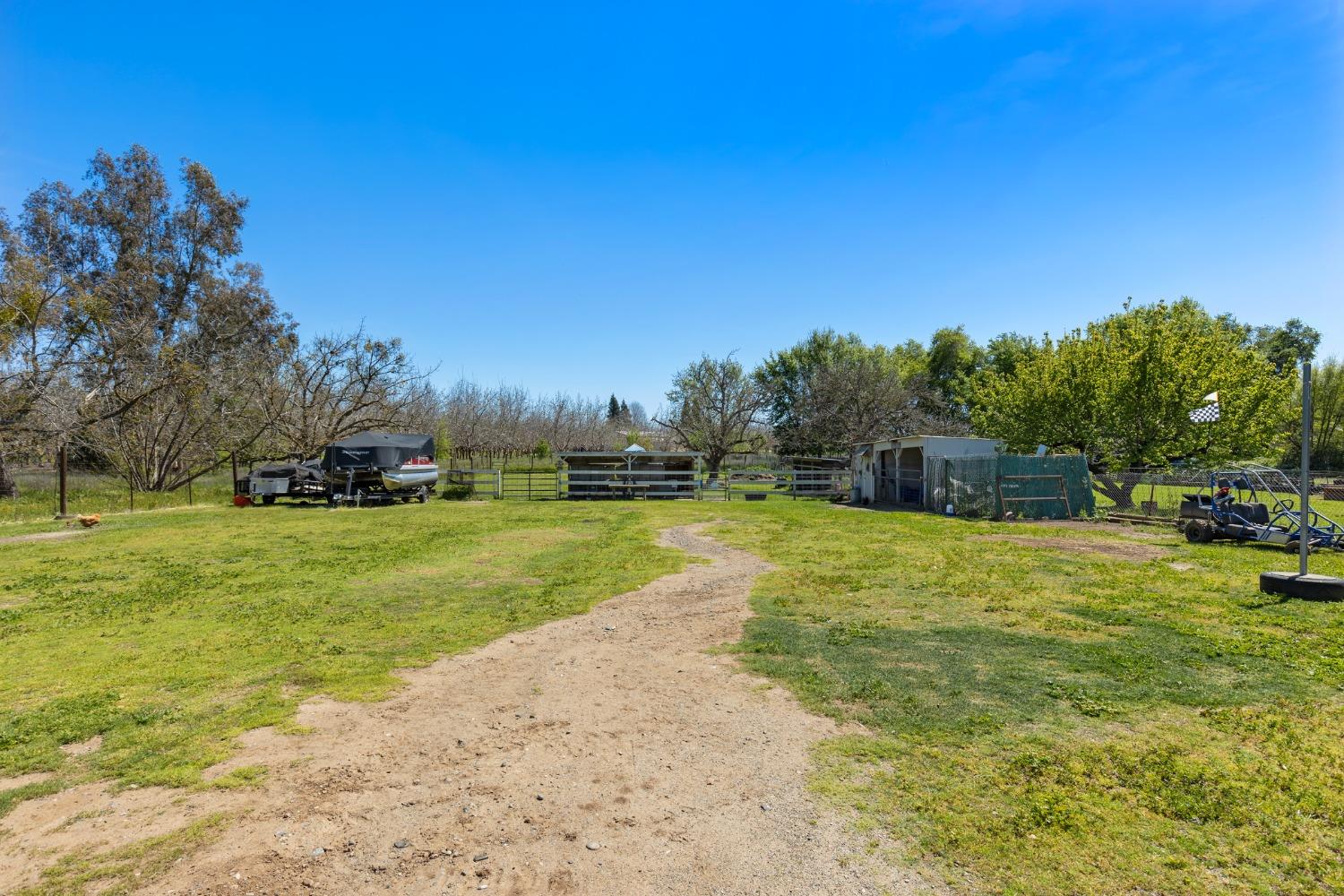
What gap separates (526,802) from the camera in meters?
3.46

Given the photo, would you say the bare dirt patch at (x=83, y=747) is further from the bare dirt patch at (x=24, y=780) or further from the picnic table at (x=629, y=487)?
the picnic table at (x=629, y=487)

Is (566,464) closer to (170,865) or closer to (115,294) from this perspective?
(115,294)

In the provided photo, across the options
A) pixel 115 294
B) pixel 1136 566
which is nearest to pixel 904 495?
pixel 1136 566

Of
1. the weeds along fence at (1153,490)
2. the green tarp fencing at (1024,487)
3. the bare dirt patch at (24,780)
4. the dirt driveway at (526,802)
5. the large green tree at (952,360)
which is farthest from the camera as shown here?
the large green tree at (952,360)

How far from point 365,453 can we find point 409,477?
1.83m

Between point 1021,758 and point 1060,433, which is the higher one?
point 1060,433

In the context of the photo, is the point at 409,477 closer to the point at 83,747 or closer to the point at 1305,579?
the point at 83,747

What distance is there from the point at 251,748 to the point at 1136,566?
1230cm

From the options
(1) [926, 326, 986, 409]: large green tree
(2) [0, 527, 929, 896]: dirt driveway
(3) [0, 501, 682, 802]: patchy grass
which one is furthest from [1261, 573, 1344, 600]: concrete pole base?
(1) [926, 326, 986, 409]: large green tree

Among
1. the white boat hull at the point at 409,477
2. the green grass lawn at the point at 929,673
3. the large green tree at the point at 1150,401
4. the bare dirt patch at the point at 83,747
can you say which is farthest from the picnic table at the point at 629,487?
the bare dirt patch at the point at 83,747

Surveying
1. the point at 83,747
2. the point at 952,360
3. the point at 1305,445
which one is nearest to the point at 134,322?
the point at 83,747

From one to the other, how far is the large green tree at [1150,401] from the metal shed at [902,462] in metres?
2.69

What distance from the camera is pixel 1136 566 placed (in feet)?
34.9

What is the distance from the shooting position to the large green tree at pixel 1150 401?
2028 centimetres
